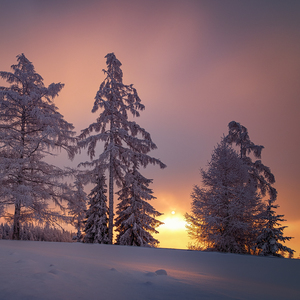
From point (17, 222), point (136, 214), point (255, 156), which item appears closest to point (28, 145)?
point (17, 222)

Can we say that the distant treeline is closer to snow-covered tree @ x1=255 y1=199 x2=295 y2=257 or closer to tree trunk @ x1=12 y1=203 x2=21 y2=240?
tree trunk @ x1=12 y1=203 x2=21 y2=240

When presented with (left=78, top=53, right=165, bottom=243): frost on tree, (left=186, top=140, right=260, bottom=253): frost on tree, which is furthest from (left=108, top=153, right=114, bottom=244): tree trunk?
(left=186, top=140, right=260, bottom=253): frost on tree

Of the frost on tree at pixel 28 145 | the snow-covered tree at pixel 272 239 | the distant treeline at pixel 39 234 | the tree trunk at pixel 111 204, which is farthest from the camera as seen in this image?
the tree trunk at pixel 111 204

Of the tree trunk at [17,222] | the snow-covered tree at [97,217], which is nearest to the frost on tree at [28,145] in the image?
the tree trunk at [17,222]

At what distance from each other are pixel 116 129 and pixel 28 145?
5.67 metres

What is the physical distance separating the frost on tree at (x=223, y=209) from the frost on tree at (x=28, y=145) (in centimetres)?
812

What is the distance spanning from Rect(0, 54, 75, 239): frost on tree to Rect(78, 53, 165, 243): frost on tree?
2.22 metres

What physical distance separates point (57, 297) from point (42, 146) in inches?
430

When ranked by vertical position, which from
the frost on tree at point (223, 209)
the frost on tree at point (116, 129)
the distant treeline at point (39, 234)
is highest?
the frost on tree at point (116, 129)

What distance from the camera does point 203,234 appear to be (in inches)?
434

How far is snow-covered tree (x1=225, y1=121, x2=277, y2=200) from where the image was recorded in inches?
667

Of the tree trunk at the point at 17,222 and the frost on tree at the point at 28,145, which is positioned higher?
the frost on tree at the point at 28,145

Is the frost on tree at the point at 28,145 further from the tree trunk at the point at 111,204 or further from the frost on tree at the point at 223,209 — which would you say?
the frost on tree at the point at 223,209

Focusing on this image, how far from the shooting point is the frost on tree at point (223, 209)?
10.1m
